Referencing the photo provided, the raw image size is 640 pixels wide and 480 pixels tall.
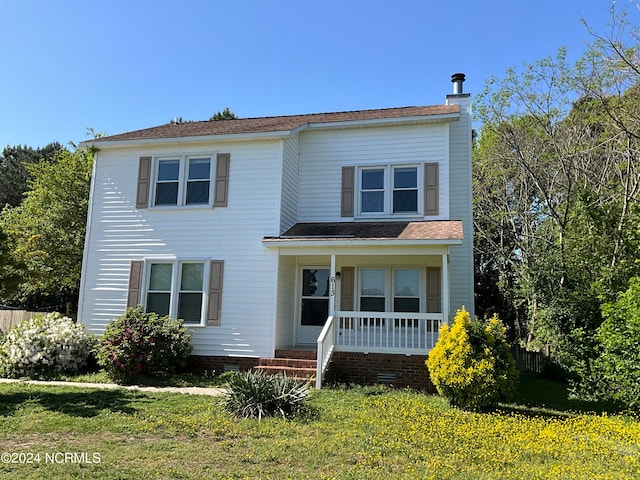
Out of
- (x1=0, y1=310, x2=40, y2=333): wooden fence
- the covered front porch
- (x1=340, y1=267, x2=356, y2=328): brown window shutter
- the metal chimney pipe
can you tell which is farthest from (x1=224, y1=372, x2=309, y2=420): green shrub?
(x1=0, y1=310, x2=40, y2=333): wooden fence

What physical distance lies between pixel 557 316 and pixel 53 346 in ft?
41.7

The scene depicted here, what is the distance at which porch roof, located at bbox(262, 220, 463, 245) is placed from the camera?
11.0m

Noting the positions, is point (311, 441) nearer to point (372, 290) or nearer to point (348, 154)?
point (372, 290)

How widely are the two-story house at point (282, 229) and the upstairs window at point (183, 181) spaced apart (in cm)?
3

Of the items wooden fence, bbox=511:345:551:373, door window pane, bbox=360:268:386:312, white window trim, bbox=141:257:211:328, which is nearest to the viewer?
white window trim, bbox=141:257:211:328

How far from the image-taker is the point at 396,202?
1326cm

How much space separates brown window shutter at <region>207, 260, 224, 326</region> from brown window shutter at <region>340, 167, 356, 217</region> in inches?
141

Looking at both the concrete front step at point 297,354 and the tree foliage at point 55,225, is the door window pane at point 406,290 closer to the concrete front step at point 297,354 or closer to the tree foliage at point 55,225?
the concrete front step at point 297,354

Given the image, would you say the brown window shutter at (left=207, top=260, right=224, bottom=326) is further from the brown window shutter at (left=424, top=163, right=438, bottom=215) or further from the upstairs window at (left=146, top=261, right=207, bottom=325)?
the brown window shutter at (left=424, top=163, right=438, bottom=215)

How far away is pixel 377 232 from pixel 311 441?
253 inches

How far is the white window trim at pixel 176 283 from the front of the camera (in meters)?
12.3

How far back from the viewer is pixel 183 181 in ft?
43.1

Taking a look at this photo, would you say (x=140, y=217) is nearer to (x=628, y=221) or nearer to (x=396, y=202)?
(x=396, y=202)

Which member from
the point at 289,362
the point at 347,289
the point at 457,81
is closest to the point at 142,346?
the point at 289,362
